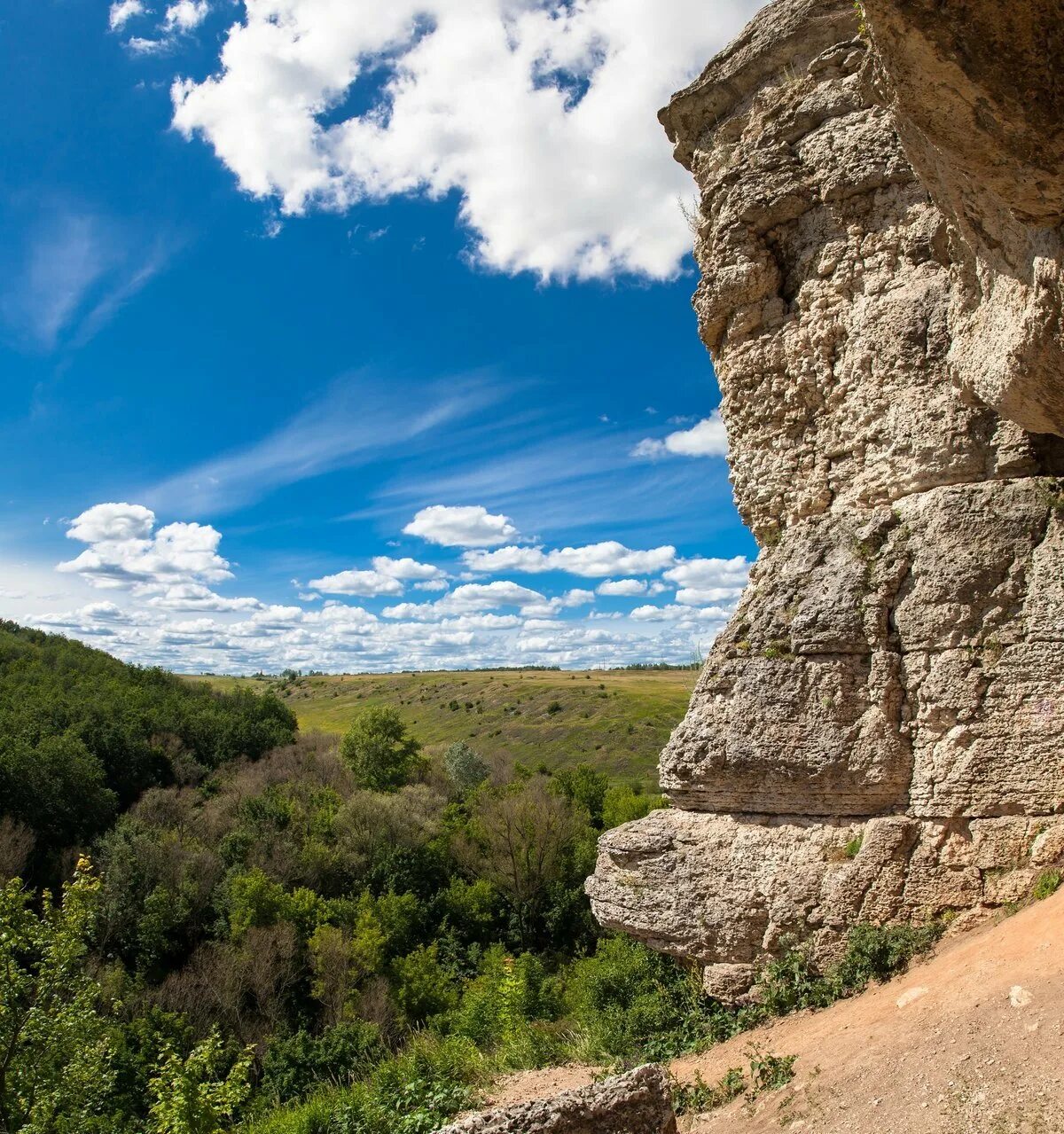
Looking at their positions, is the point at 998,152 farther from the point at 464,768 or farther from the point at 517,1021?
the point at 464,768

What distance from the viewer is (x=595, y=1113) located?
6.22 m

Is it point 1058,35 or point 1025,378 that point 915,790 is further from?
point 1058,35

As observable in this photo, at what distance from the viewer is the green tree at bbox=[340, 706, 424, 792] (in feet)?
163

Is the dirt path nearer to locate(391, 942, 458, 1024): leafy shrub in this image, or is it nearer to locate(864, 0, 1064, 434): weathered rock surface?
locate(864, 0, 1064, 434): weathered rock surface

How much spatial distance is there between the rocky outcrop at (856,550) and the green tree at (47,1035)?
11.2m

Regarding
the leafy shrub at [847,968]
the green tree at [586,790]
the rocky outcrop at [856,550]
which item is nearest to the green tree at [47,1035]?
the rocky outcrop at [856,550]

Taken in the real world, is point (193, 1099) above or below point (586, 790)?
above

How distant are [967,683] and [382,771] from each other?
45810mm

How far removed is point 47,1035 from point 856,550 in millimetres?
16753

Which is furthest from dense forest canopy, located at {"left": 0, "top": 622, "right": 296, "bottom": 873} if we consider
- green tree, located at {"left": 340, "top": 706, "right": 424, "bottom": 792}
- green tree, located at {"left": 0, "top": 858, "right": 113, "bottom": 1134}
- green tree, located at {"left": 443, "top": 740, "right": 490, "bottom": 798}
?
green tree, located at {"left": 0, "top": 858, "right": 113, "bottom": 1134}

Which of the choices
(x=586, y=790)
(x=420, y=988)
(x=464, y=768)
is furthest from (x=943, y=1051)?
(x=464, y=768)

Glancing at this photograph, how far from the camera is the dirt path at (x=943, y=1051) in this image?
18.2 feet

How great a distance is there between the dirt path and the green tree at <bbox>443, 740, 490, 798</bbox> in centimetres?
4649

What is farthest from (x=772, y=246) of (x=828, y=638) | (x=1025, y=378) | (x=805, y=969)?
(x=805, y=969)
